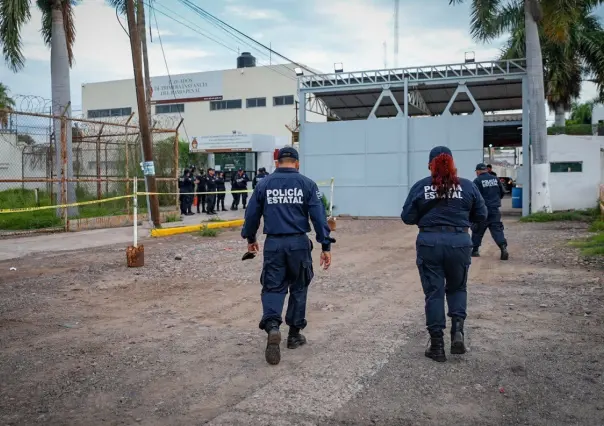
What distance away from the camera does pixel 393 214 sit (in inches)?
930

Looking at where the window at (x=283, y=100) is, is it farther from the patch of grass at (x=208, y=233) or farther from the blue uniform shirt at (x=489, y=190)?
the blue uniform shirt at (x=489, y=190)

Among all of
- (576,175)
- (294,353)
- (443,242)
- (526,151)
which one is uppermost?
(526,151)

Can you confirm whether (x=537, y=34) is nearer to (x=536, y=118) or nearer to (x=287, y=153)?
(x=536, y=118)

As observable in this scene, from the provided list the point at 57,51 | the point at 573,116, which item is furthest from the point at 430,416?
the point at 573,116

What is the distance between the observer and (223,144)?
41219 millimetres

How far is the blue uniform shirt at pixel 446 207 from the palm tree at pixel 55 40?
537 inches

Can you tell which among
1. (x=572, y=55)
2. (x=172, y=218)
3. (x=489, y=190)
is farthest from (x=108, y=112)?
(x=489, y=190)

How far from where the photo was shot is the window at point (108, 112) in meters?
57.4

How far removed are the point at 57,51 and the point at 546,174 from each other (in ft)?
53.4

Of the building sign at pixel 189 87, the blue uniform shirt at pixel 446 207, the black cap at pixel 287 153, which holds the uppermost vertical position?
the building sign at pixel 189 87

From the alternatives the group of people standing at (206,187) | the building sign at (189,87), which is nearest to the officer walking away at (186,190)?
the group of people standing at (206,187)

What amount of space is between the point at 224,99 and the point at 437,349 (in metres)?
49.5

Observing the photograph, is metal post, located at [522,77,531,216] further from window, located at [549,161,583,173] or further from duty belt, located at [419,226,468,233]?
duty belt, located at [419,226,468,233]

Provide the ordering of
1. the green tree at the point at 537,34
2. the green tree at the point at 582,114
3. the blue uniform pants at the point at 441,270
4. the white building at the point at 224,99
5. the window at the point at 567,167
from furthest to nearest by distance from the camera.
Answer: the green tree at the point at 582,114, the white building at the point at 224,99, the window at the point at 567,167, the green tree at the point at 537,34, the blue uniform pants at the point at 441,270
